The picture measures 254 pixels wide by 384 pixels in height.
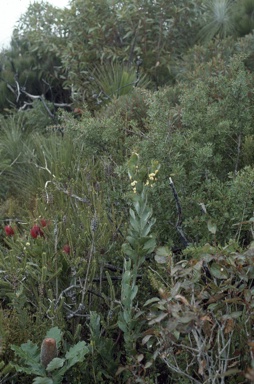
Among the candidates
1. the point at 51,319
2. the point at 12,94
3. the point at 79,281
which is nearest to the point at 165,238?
the point at 79,281

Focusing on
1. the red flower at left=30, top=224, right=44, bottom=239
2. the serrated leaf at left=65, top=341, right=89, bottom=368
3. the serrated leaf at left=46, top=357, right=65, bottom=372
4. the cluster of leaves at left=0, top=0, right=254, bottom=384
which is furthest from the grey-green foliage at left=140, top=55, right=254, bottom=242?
the serrated leaf at left=46, top=357, right=65, bottom=372

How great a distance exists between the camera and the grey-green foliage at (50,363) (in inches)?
102

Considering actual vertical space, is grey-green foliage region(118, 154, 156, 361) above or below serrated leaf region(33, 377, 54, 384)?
above

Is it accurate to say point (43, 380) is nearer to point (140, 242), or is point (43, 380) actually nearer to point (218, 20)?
point (140, 242)

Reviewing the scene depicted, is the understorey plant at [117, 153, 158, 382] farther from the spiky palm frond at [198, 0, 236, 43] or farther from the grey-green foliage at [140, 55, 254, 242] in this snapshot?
the spiky palm frond at [198, 0, 236, 43]

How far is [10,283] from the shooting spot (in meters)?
3.13

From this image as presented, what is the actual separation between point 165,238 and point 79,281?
593 millimetres

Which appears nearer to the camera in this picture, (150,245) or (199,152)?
(150,245)

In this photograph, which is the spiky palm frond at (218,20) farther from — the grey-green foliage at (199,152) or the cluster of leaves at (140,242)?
the grey-green foliage at (199,152)

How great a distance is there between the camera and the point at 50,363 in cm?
256

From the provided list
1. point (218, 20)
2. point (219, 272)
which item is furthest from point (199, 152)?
point (218, 20)

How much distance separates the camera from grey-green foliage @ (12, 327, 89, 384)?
2.58 metres

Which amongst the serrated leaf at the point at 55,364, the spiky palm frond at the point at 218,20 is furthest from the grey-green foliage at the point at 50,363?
the spiky palm frond at the point at 218,20

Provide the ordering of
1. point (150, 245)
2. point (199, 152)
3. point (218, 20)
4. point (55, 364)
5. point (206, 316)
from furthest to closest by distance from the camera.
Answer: point (218, 20)
point (199, 152)
point (150, 245)
point (55, 364)
point (206, 316)
